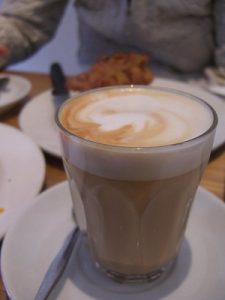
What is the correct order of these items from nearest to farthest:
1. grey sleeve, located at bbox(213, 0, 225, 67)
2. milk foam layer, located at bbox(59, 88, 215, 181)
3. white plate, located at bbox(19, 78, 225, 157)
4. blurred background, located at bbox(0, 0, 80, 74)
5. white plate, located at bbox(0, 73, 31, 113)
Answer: milk foam layer, located at bbox(59, 88, 215, 181)
white plate, located at bbox(19, 78, 225, 157)
white plate, located at bbox(0, 73, 31, 113)
grey sleeve, located at bbox(213, 0, 225, 67)
blurred background, located at bbox(0, 0, 80, 74)

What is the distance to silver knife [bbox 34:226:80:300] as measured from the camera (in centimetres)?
39

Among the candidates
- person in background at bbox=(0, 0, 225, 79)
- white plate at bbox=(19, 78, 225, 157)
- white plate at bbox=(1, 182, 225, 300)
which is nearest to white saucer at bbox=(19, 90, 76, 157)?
white plate at bbox=(19, 78, 225, 157)

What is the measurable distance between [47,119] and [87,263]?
0.40m

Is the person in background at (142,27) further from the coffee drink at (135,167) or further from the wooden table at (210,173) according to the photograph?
the coffee drink at (135,167)

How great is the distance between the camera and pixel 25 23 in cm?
133

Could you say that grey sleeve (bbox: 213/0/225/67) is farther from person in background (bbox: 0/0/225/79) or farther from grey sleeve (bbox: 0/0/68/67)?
grey sleeve (bbox: 0/0/68/67)

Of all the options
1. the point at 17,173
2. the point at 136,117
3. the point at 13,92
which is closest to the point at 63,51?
the point at 13,92

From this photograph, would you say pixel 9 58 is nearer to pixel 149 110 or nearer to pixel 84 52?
pixel 84 52

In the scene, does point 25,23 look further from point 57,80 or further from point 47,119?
point 47,119

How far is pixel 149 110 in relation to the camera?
1.44 ft

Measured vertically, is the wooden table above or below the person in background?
above

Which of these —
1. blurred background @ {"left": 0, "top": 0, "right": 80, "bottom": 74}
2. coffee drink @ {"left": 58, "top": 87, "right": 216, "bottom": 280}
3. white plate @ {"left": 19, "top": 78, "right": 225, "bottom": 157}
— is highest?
coffee drink @ {"left": 58, "top": 87, "right": 216, "bottom": 280}

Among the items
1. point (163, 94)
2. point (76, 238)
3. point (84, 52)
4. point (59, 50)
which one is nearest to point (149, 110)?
point (163, 94)

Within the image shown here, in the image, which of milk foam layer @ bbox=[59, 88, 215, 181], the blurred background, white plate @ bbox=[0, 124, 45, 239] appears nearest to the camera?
milk foam layer @ bbox=[59, 88, 215, 181]
